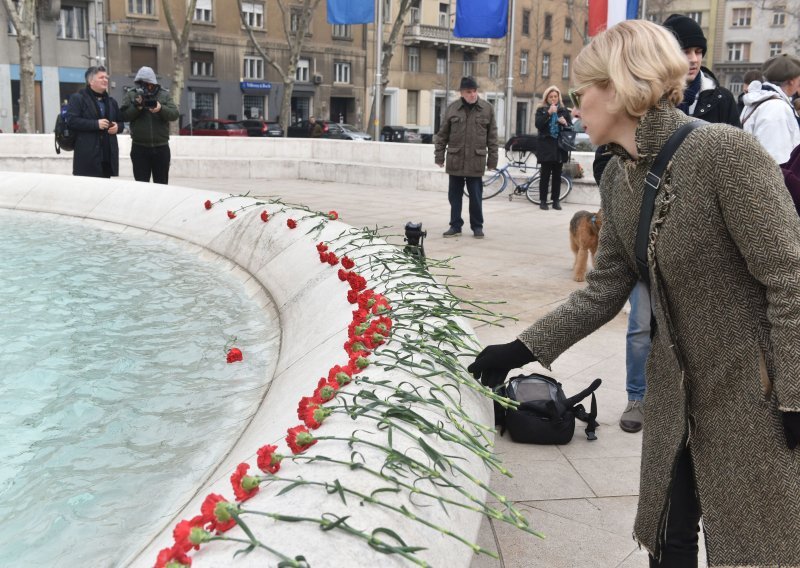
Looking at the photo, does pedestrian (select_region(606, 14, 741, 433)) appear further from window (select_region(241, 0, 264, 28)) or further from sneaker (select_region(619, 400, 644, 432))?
window (select_region(241, 0, 264, 28))

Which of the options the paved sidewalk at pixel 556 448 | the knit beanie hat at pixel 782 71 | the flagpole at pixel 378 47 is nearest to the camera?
the paved sidewalk at pixel 556 448

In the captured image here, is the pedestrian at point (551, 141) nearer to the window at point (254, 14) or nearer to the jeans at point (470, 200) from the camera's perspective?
the jeans at point (470, 200)

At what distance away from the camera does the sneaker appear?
4.30 meters

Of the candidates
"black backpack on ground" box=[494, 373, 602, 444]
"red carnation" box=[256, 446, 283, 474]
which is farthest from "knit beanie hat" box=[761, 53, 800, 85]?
"red carnation" box=[256, 446, 283, 474]

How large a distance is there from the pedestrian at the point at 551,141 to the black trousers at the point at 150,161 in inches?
220

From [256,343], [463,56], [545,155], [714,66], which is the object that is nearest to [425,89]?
[463,56]

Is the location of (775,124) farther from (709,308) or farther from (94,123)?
(94,123)

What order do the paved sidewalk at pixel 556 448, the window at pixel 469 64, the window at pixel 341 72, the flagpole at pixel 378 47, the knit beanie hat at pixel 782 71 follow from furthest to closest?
the window at pixel 469 64 < the window at pixel 341 72 < the flagpole at pixel 378 47 < the knit beanie hat at pixel 782 71 < the paved sidewalk at pixel 556 448

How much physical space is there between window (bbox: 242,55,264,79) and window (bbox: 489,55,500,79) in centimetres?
2001

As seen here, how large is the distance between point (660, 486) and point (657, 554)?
0.64 feet

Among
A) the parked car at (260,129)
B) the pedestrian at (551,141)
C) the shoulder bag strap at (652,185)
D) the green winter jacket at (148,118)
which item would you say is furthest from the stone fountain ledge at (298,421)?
the parked car at (260,129)

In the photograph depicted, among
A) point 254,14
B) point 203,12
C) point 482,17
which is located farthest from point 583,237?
point 254,14

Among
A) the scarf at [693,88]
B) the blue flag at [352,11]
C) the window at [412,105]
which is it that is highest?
the blue flag at [352,11]

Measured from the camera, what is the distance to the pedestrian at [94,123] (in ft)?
30.5
